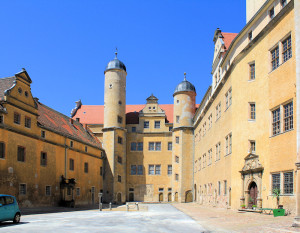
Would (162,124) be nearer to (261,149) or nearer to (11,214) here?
(261,149)

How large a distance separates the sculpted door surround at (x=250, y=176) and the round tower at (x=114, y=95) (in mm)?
31869

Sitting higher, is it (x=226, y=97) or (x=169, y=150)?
(x=226, y=97)

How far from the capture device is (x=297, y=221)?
1521cm

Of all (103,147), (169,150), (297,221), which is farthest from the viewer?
(169,150)

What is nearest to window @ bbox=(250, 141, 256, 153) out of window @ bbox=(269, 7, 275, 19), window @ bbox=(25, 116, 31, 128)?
window @ bbox=(269, 7, 275, 19)

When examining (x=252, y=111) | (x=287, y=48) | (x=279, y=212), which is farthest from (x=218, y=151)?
(x=287, y=48)

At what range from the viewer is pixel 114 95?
56.9 metres

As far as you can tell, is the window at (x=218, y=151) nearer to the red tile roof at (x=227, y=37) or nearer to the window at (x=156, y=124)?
the red tile roof at (x=227, y=37)

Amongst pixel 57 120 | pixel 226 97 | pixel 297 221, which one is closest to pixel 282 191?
pixel 297 221

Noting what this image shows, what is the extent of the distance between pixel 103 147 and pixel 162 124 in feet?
35.1

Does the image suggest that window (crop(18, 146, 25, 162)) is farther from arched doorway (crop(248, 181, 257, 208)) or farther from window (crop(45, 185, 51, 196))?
arched doorway (crop(248, 181, 257, 208))

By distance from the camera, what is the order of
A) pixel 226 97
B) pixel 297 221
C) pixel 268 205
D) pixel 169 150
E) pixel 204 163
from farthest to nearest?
pixel 169 150 → pixel 204 163 → pixel 226 97 → pixel 268 205 → pixel 297 221

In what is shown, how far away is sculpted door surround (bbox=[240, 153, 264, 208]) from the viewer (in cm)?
2450

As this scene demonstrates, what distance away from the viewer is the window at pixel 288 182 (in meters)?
20.3
